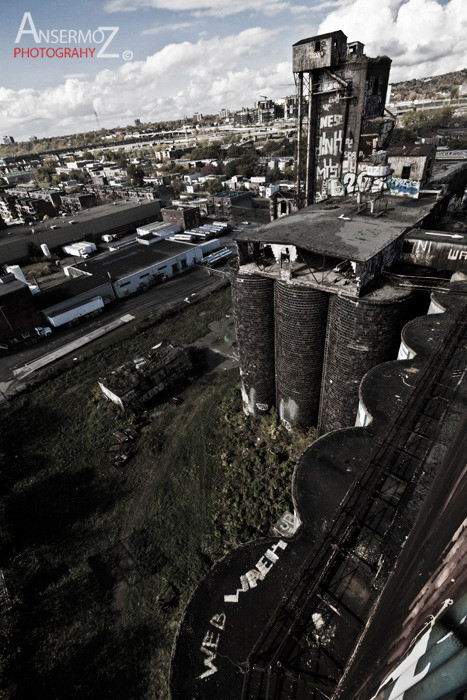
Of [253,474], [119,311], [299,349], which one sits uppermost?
[299,349]

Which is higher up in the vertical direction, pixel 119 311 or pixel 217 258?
pixel 217 258

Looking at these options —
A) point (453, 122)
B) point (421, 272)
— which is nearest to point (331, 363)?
point (421, 272)

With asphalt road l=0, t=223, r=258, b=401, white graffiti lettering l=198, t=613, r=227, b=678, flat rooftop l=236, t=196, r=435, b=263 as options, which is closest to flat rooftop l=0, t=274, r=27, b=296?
asphalt road l=0, t=223, r=258, b=401

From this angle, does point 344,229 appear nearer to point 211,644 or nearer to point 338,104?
point 338,104

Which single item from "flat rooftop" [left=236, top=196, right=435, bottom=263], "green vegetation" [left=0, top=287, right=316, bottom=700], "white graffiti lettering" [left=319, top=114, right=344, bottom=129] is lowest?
"green vegetation" [left=0, top=287, right=316, bottom=700]

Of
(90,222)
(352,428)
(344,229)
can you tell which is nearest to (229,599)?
(352,428)

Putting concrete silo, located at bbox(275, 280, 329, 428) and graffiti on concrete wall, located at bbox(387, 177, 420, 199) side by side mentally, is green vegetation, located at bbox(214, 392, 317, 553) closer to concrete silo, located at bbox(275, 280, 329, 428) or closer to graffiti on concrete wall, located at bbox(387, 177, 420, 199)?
concrete silo, located at bbox(275, 280, 329, 428)

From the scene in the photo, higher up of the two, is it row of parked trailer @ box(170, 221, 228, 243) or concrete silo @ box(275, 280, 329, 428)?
concrete silo @ box(275, 280, 329, 428)
